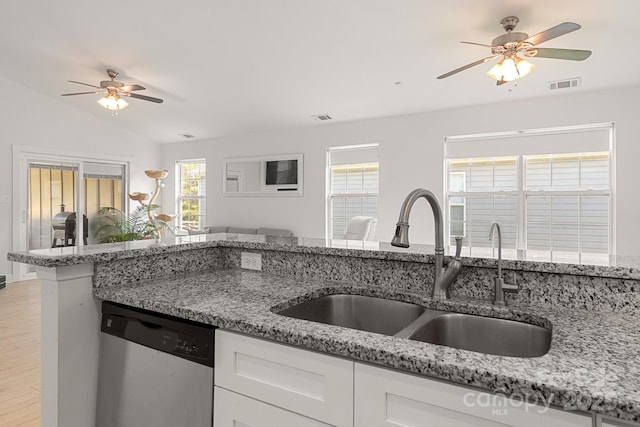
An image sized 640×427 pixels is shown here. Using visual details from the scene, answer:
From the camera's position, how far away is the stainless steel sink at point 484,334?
1143 mm

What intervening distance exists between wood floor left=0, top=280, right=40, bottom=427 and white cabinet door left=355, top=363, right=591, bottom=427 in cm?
216

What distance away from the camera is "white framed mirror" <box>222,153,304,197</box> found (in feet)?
21.6

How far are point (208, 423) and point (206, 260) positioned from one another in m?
0.89

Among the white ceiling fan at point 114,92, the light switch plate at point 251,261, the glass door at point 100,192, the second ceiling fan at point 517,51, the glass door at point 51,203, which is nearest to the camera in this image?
the light switch plate at point 251,261

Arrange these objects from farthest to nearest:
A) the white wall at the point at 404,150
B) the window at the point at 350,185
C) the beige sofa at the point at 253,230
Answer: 1. the beige sofa at the point at 253,230
2. the window at the point at 350,185
3. the white wall at the point at 404,150

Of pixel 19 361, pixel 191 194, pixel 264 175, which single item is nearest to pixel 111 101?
pixel 264 175

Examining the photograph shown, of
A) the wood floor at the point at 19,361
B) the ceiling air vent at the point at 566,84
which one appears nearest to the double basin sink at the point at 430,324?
the wood floor at the point at 19,361

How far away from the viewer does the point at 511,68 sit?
3295 millimetres

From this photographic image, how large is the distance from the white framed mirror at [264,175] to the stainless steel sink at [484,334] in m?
5.36

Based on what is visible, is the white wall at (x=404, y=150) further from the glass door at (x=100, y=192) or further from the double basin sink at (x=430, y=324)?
the double basin sink at (x=430, y=324)

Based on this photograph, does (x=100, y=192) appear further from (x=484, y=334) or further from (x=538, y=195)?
(x=484, y=334)

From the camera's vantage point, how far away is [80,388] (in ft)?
4.61

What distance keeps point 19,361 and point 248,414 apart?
2892mm

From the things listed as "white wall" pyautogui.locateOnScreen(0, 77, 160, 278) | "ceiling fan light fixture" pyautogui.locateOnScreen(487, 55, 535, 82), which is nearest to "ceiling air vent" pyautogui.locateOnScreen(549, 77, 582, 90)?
"ceiling fan light fixture" pyautogui.locateOnScreen(487, 55, 535, 82)
